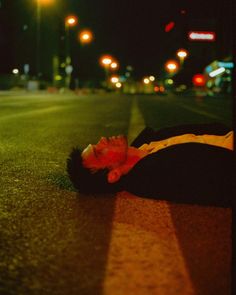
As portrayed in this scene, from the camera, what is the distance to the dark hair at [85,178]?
4.41m

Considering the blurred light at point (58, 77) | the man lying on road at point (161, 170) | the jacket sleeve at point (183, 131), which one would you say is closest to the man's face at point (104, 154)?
the man lying on road at point (161, 170)

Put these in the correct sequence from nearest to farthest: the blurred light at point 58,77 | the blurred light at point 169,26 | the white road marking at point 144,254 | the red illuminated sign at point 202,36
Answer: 1. the white road marking at point 144,254
2. the blurred light at point 58,77
3. the red illuminated sign at point 202,36
4. the blurred light at point 169,26

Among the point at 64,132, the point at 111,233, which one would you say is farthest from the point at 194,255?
the point at 64,132

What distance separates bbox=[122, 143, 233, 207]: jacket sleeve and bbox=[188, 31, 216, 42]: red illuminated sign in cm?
11826

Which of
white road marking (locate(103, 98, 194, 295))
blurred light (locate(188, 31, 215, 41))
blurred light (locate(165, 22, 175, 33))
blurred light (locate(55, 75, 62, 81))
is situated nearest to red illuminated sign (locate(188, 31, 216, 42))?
blurred light (locate(188, 31, 215, 41))

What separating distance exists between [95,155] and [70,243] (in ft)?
4.27

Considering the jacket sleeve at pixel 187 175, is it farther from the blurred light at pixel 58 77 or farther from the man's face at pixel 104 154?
the blurred light at pixel 58 77

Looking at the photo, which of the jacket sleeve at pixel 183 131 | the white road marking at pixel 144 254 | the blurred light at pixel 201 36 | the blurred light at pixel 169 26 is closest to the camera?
the white road marking at pixel 144 254

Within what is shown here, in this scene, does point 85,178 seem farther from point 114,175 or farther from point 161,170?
point 161,170

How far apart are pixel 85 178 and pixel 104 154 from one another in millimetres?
251

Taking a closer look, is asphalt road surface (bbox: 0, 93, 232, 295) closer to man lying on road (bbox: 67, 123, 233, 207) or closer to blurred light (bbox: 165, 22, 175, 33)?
man lying on road (bbox: 67, 123, 233, 207)

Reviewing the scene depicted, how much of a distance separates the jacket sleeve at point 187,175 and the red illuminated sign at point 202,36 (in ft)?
388

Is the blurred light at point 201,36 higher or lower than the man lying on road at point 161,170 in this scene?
higher

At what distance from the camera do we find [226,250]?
10.2ft
